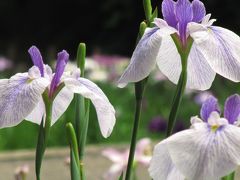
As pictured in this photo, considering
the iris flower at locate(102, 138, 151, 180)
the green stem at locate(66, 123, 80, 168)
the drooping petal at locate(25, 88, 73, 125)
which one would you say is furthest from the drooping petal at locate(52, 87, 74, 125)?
the iris flower at locate(102, 138, 151, 180)

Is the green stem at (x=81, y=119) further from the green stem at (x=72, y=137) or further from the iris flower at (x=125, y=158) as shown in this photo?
the iris flower at (x=125, y=158)

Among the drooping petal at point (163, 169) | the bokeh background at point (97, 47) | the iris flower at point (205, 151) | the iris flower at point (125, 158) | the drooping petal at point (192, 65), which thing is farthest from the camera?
the bokeh background at point (97, 47)

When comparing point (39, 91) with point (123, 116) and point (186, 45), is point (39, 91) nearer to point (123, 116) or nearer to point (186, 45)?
point (186, 45)

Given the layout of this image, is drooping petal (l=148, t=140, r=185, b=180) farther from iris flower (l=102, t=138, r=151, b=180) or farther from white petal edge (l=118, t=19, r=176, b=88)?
iris flower (l=102, t=138, r=151, b=180)

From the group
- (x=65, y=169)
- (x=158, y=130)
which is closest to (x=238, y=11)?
(x=158, y=130)

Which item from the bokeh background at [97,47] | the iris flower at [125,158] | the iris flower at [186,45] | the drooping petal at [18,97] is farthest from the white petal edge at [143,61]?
the bokeh background at [97,47]

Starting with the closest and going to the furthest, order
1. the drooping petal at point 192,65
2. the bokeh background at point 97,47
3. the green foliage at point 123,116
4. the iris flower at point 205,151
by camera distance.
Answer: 1. the iris flower at point 205,151
2. the drooping petal at point 192,65
3. the green foliage at point 123,116
4. the bokeh background at point 97,47

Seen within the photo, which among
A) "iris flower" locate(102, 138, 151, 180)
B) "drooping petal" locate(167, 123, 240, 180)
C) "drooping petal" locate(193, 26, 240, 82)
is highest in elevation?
"drooping petal" locate(193, 26, 240, 82)
